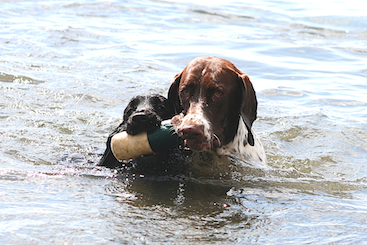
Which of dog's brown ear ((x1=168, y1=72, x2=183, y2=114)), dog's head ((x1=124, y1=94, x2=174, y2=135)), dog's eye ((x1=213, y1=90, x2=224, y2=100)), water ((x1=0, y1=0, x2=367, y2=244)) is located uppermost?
dog's eye ((x1=213, y1=90, x2=224, y2=100))

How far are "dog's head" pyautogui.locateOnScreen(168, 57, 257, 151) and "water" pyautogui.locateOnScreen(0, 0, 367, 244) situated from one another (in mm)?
491

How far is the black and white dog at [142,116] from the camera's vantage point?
4.50 metres

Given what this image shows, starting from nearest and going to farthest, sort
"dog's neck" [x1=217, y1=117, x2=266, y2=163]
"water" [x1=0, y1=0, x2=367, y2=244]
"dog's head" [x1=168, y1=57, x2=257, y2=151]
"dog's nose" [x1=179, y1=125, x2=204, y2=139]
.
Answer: "water" [x1=0, y1=0, x2=367, y2=244], "dog's nose" [x1=179, y1=125, x2=204, y2=139], "dog's head" [x1=168, y1=57, x2=257, y2=151], "dog's neck" [x1=217, y1=117, x2=266, y2=163]

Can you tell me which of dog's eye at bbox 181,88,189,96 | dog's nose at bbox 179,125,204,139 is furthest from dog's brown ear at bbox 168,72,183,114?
dog's nose at bbox 179,125,204,139

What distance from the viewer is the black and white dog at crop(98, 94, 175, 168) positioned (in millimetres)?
4504

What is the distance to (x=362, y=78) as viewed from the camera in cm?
1040

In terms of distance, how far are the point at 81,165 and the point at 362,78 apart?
676 cm

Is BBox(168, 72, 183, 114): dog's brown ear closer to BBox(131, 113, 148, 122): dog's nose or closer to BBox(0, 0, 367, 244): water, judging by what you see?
BBox(131, 113, 148, 122): dog's nose

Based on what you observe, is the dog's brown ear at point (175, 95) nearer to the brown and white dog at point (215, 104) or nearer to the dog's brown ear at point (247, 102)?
the brown and white dog at point (215, 104)

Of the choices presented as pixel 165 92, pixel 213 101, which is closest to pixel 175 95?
pixel 213 101

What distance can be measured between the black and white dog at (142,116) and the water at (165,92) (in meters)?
0.18

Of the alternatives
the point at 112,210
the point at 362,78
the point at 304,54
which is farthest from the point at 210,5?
the point at 112,210

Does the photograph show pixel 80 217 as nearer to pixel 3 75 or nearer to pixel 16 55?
pixel 3 75

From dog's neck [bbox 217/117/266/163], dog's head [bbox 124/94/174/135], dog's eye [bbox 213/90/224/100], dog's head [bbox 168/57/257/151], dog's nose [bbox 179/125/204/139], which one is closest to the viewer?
dog's nose [bbox 179/125/204/139]
